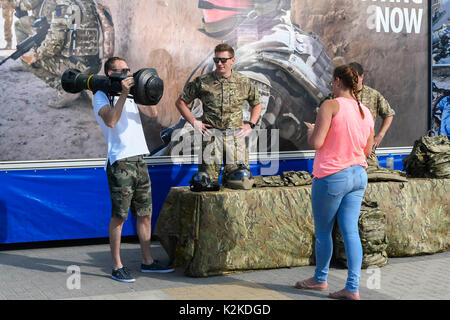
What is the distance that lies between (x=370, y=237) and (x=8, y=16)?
13.1 ft

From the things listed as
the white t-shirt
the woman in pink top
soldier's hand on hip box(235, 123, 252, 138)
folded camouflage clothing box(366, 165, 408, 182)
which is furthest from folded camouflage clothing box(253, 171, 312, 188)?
the white t-shirt

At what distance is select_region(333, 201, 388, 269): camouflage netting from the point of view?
211 inches

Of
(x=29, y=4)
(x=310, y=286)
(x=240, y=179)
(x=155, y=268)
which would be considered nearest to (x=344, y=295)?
(x=310, y=286)

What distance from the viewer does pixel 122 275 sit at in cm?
501

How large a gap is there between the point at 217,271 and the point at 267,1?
3289mm

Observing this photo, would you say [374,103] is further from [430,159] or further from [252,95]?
[252,95]

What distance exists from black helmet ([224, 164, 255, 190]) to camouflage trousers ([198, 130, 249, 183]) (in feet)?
1.40

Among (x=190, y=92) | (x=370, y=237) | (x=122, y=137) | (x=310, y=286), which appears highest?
(x=190, y=92)

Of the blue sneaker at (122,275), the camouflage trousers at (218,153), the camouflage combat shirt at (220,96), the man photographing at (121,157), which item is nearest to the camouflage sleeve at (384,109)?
the camouflage combat shirt at (220,96)

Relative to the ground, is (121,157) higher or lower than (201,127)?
lower

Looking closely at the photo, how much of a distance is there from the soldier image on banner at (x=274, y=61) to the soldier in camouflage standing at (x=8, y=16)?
70.8 inches

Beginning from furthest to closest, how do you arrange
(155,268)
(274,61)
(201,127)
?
(274,61) < (201,127) < (155,268)

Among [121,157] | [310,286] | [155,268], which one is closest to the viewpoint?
[310,286]
